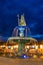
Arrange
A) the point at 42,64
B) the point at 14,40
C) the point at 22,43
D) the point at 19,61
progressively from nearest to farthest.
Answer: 1. the point at 42,64
2. the point at 19,61
3. the point at 14,40
4. the point at 22,43

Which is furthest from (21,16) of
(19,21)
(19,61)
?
(19,61)

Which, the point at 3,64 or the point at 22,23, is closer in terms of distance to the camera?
the point at 3,64

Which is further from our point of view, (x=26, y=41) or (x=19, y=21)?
(x=19, y=21)

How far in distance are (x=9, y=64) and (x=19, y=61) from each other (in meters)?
0.18

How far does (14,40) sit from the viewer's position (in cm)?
1262

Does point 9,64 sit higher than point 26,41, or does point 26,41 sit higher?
point 26,41

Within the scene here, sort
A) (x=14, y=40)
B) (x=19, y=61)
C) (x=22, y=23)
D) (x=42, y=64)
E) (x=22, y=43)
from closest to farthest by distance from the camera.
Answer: (x=42, y=64), (x=19, y=61), (x=14, y=40), (x=22, y=43), (x=22, y=23)

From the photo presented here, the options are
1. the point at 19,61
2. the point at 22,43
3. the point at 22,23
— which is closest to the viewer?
the point at 19,61

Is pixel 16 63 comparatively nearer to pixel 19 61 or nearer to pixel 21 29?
pixel 19 61

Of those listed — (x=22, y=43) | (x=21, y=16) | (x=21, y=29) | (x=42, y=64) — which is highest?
(x=21, y=16)

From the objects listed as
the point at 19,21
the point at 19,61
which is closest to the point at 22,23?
the point at 19,21

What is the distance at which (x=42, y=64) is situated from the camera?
1951 mm

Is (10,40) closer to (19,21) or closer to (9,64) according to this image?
(19,21)

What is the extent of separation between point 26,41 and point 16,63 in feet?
35.7
